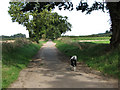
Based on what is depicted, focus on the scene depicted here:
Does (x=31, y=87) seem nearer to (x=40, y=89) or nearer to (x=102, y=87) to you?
(x=40, y=89)

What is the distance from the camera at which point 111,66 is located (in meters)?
9.97

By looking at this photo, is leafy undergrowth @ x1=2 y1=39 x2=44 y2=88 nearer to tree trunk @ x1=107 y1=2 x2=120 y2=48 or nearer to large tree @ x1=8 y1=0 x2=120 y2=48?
large tree @ x1=8 y1=0 x2=120 y2=48

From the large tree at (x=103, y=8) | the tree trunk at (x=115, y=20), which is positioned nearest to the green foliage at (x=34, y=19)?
the large tree at (x=103, y=8)

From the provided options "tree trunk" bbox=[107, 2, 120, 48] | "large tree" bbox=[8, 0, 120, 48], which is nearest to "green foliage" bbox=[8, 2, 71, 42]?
"large tree" bbox=[8, 0, 120, 48]

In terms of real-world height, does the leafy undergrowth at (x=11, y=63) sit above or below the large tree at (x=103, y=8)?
below

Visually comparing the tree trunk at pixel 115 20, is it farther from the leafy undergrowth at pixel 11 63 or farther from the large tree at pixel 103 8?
the leafy undergrowth at pixel 11 63

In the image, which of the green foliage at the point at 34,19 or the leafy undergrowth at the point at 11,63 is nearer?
the leafy undergrowth at the point at 11,63

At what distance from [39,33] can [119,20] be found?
797 centimetres

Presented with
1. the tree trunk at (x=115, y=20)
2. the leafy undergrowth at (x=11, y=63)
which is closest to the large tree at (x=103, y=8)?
the tree trunk at (x=115, y=20)

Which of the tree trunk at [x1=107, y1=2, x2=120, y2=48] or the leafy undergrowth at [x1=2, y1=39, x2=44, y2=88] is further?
the tree trunk at [x1=107, y1=2, x2=120, y2=48]

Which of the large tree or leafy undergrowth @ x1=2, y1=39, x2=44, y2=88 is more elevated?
the large tree

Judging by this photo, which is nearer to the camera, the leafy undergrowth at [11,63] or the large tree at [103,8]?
the leafy undergrowth at [11,63]

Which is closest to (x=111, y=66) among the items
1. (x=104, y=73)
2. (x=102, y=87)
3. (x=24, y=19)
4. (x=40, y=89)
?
(x=104, y=73)

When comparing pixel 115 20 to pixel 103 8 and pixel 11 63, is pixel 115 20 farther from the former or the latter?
pixel 11 63
